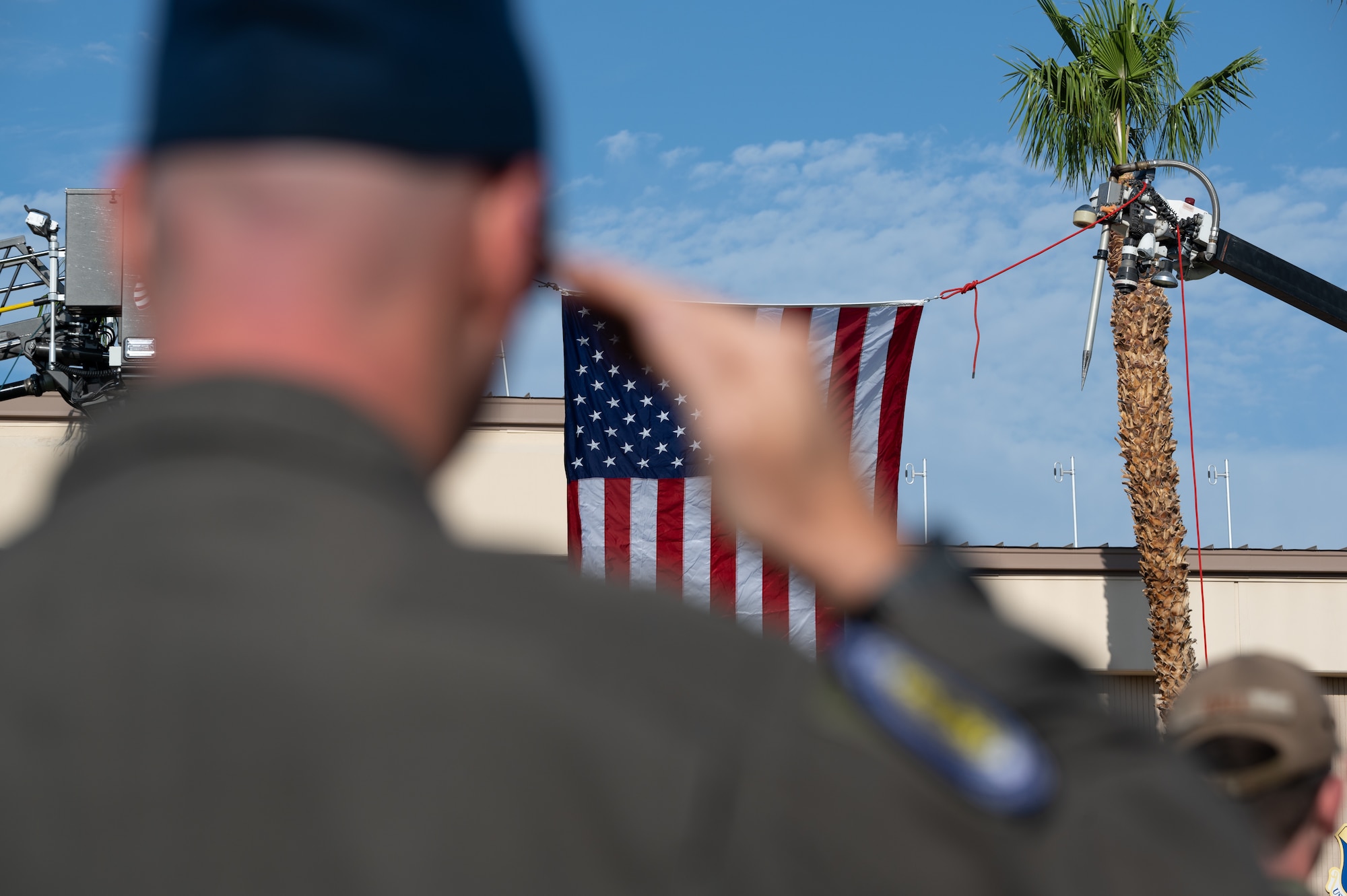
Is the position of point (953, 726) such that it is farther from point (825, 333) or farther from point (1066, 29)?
point (1066, 29)

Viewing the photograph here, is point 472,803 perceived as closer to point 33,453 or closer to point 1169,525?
point 1169,525

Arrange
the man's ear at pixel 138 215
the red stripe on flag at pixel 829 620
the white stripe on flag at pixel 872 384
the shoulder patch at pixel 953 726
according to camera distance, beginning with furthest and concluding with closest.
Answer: the white stripe on flag at pixel 872 384 → the red stripe on flag at pixel 829 620 → the man's ear at pixel 138 215 → the shoulder patch at pixel 953 726

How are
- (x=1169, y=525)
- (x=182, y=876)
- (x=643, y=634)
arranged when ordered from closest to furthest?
(x=182, y=876)
(x=643, y=634)
(x=1169, y=525)

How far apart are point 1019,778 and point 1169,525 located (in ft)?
45.3

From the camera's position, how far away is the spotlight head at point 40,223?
53.1 feet

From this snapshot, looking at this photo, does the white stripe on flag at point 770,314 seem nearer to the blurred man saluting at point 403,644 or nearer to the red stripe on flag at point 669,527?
the red stripe on flag at point 669,527

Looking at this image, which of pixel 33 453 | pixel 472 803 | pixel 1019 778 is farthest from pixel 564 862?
pixel 33 453

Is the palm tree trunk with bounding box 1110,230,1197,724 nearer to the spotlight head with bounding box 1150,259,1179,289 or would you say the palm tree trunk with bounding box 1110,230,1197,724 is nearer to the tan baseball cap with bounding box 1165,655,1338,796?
the spotlight head with bounding box 1150,259,1179,289

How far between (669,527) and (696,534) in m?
0.26

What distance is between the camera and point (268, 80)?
83 centimetres

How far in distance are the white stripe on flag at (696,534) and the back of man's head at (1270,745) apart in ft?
27.0

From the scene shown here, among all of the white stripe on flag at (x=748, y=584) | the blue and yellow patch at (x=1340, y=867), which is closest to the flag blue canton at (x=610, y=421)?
the white stripe on flag at (x=748, y=584)

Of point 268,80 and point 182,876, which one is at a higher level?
point 268,80

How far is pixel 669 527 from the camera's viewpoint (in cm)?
1076
